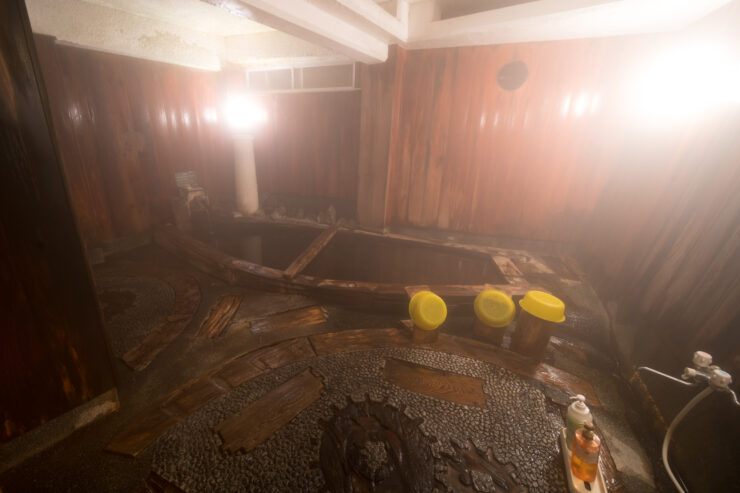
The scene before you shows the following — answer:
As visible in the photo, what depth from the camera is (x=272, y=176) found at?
772 centimetres

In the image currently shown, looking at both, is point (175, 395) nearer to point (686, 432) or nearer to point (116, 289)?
point (116, 289)

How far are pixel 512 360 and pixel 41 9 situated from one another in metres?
8.33

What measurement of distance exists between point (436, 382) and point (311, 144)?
248 inches

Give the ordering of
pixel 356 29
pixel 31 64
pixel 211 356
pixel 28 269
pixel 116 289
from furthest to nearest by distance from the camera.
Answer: pixel 356 29 < pixel 116 289 < pixel 211 356 < pixel 28 269 < pixel 31 64

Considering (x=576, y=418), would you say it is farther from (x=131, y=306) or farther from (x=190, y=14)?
(x=190, y=14)

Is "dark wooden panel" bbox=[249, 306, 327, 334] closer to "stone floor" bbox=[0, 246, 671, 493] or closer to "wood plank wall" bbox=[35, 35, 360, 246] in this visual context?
"stone floor" bbox=[0, 246, 671, 493]

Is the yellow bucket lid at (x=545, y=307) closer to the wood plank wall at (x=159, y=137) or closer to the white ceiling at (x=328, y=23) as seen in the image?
the white ceiling at (x=328, y=23)

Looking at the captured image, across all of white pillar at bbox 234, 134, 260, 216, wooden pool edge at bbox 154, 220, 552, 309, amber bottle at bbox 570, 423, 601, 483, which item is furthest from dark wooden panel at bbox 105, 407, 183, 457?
white pillar at bbox 234, 134, 260, 216

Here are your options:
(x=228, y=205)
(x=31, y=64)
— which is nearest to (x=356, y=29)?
(x=31, y=64)

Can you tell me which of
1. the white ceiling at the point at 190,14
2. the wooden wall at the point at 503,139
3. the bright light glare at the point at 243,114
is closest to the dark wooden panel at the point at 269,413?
the wooden wall at the point at 503,139

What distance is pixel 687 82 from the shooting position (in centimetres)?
348

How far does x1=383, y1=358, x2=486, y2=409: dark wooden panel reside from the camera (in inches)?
101

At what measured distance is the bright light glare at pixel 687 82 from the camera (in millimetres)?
2944

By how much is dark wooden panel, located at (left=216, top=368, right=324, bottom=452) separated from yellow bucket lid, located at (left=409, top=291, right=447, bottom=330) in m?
1.23
